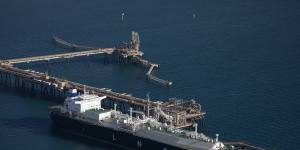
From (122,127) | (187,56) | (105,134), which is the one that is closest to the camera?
(122,127)

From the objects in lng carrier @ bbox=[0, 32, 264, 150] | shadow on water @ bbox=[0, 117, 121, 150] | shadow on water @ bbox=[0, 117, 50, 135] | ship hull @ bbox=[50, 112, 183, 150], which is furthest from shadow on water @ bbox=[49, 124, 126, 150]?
shadow on water @ bbox=[0, 117, 50, 135]

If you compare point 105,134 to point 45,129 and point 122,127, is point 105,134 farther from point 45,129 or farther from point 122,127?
point 45,129

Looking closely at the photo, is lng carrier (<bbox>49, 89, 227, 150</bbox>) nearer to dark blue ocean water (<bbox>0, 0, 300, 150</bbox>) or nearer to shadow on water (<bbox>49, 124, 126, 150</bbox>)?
shadow on water (<bbox>49, 124, 126, 150</bbox>)

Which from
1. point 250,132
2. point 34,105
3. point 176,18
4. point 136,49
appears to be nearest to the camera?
point 250,132

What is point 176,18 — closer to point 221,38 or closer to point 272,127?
point 221,38

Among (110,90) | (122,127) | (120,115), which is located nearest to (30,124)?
(120,115)

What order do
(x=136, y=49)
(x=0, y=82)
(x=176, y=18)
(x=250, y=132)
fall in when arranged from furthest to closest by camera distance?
(x=176, y=18), (x=136, y=49), (x=0, y=82), (x=250, y=132)

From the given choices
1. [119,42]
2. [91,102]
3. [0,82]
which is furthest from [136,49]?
[91,102]
